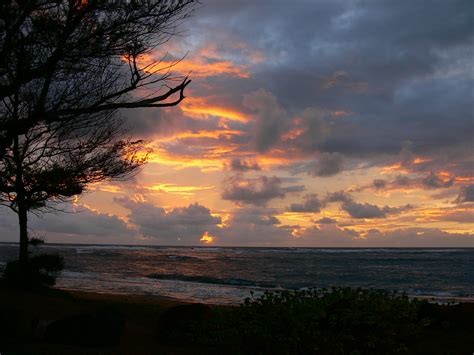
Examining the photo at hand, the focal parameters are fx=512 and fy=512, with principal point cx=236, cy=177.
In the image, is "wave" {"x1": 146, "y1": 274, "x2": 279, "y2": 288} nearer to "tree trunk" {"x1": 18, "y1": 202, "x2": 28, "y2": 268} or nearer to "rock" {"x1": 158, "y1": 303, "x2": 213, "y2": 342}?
"tree trunk" {"x1": 18, "y1": 202, "x2": 28, "y2": 268}

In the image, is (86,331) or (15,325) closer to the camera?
(86,331)

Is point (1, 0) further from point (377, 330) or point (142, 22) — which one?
Answer: point (377, 330)

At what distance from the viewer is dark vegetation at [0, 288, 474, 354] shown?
9516 millimetres

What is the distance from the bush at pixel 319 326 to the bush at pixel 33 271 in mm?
12229

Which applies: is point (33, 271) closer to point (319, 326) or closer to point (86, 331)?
point (86, 331)

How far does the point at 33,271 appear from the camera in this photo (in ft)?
68.9

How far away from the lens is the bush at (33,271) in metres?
20.5

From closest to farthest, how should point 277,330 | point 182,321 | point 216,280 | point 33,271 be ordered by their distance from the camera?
point 277,330
point 182,321
point 33,271
point 216,280

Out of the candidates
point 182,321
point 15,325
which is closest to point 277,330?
point 182,321

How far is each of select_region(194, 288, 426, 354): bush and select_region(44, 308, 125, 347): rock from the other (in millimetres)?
1794

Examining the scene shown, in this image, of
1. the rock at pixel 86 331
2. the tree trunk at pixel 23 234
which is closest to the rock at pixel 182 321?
the rock at pixel 86 331

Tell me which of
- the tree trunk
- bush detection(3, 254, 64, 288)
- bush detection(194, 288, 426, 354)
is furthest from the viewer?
the tree trunk

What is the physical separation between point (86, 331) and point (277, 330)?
4.04 m

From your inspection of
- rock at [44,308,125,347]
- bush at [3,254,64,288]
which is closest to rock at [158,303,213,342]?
rock at [44,308,125,347]
